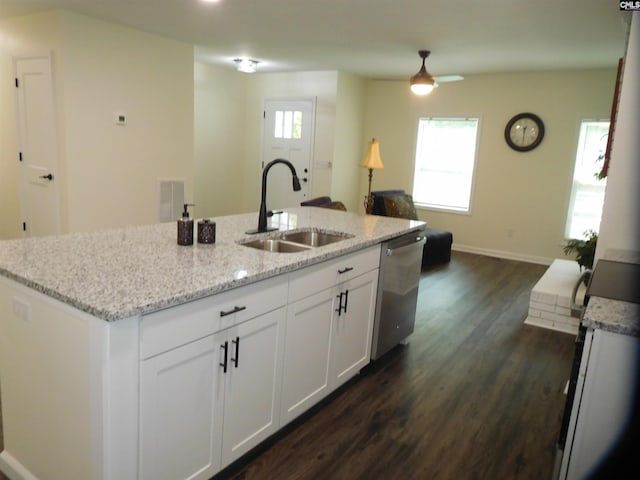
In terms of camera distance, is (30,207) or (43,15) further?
(30,207)

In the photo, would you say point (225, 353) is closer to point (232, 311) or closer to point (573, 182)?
point (232, 311)

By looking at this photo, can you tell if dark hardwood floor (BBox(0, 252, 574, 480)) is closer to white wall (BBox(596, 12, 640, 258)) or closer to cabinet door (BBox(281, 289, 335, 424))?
cabinet door (BBox(281, 289, 335, 424))

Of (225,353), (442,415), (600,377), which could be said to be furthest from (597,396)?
(225,353)

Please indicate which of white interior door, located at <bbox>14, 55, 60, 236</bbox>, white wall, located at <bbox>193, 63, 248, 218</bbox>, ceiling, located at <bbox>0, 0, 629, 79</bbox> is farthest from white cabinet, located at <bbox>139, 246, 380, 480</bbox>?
white wall, located at <bbox>193, 63, 248, 218</bbox>

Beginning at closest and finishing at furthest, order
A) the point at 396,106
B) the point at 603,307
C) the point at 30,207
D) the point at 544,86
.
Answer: the point at 603,307, the point at 30,207, the point at 544,86, the point at 396,106

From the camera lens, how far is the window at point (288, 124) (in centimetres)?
716

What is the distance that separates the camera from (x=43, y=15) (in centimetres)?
431

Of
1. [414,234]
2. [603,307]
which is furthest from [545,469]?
[414,234]

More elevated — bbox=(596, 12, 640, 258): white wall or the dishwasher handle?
bbox=(596, 12, 640, 258): white wall

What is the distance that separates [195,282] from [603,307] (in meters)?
1.39

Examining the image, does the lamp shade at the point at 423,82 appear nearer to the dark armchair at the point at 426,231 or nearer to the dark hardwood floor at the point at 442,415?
the dark armchair at the point at 426,231

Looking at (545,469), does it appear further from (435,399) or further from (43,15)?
(43,15)

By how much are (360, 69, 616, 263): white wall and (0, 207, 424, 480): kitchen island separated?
490 cm

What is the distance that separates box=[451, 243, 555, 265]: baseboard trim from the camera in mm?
6285
